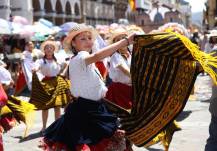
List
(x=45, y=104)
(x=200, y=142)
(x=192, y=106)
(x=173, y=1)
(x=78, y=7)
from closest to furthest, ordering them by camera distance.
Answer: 1. (x=200, y=142)
2. (x=45, y=104)
3. (x=192, y=106)
4. (x=78, y=7)
5. (x=173, y=1)

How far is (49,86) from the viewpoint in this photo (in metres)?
8.55

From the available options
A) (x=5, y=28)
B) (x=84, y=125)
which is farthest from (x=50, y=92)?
(x=5, y=28)

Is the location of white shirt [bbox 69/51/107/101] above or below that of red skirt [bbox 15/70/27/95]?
above

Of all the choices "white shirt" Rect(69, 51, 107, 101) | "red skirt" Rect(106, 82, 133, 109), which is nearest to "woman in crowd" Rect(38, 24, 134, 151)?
"white shirt" Rect(69, 51, 107, 101)

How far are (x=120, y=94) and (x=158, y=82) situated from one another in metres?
1.97

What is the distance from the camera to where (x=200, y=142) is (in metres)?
7.02

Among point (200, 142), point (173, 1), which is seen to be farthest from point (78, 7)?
point (173, 1)

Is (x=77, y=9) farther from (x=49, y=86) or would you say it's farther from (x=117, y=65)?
(x=117, y=65)

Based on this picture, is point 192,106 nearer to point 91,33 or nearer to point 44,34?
point 91,33

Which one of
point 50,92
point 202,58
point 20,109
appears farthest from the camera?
point 50,92

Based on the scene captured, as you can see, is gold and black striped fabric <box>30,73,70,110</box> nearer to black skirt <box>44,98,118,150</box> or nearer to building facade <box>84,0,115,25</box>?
black skirt <box>44,98,118,150</box>

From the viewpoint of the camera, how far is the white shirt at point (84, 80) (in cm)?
443

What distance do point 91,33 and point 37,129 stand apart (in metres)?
4.40

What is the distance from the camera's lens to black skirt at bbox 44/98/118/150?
4.43 meters
